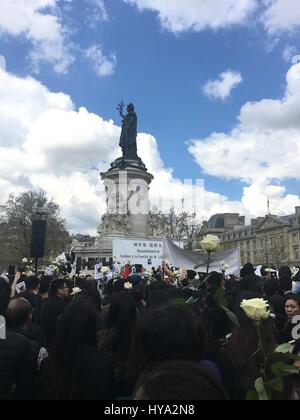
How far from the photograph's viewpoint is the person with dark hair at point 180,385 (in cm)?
132

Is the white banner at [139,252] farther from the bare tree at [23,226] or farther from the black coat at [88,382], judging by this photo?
the bare tree at [23,226]

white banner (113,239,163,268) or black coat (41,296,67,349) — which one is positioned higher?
white banner (113,239,163,268)

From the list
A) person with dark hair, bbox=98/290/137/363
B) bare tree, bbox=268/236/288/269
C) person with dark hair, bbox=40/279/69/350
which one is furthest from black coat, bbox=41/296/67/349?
bare tree, bbox=268/236/288/269

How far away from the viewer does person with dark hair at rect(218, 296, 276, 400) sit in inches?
110

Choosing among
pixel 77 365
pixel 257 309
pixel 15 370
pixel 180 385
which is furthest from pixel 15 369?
pixel 180 385

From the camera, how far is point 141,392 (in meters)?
1.39

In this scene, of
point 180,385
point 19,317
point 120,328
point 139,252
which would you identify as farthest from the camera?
point 139,252

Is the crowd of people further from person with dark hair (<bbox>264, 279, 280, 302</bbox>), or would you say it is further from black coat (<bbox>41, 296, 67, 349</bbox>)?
person with dark hair (<bbox>264, 279, 280, 302</bbox>)

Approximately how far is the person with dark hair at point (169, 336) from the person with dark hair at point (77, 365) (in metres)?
0.62

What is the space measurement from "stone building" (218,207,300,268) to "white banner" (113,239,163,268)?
55.5 m

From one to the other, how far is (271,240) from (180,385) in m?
92.5

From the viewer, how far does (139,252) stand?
19.9 meters

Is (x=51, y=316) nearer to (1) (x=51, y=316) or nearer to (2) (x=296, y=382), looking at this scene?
(1) (x=51, y=316)
